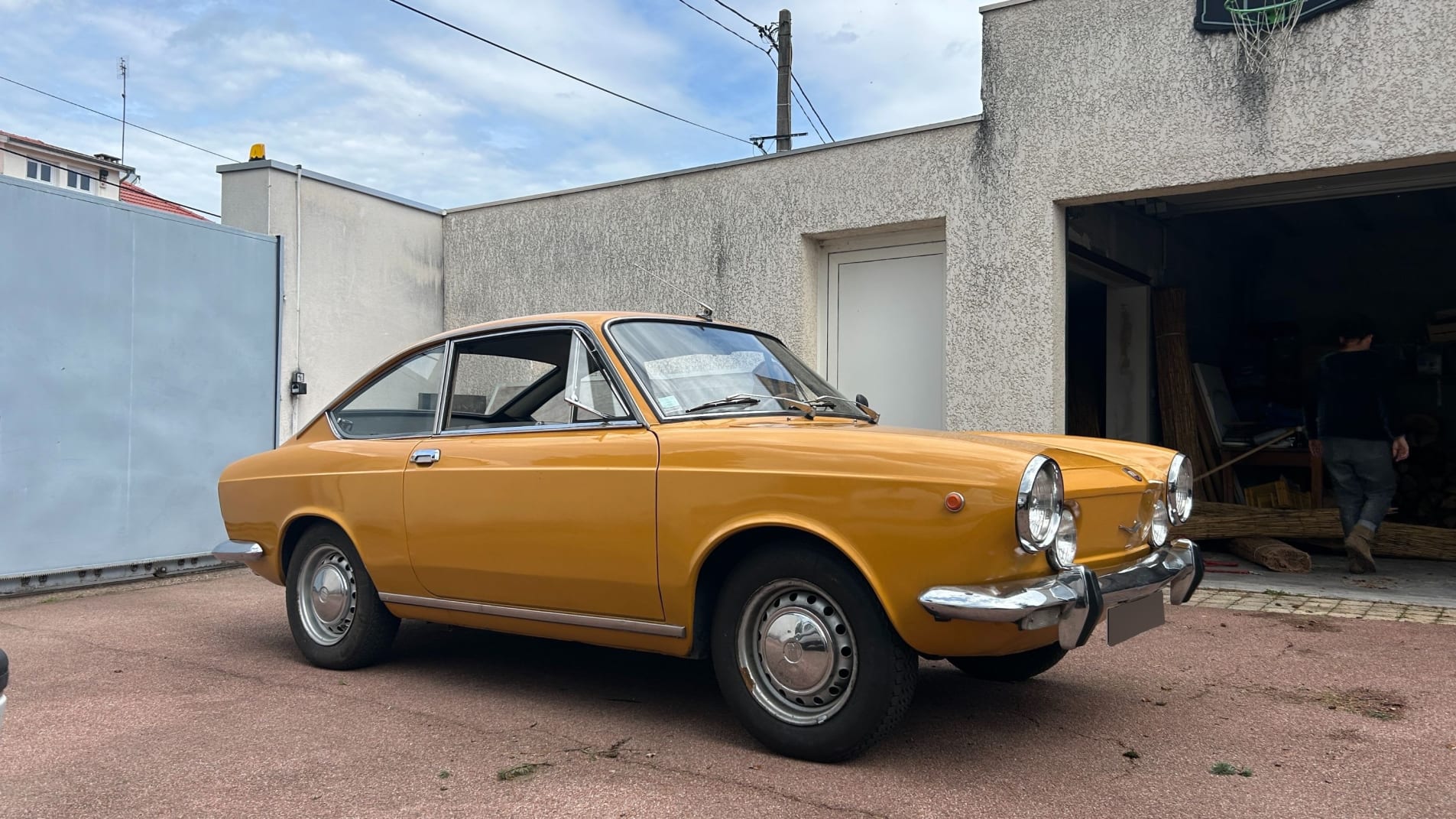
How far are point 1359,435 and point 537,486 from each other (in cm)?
654

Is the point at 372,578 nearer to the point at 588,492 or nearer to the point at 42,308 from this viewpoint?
the point at 588,492

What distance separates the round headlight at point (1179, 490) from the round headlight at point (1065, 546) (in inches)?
33.7

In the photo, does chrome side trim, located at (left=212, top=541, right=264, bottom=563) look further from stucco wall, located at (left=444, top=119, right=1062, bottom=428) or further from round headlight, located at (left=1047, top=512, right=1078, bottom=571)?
stucco wall, located at (left=444, top=119, right=1062, bottom=428)

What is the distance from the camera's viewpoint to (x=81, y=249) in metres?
7.39

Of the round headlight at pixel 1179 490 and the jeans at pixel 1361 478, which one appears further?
the jeans at pixel 1361 478

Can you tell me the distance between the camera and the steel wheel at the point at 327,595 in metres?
4.84

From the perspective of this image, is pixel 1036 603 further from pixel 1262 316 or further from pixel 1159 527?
pixel 1262 316

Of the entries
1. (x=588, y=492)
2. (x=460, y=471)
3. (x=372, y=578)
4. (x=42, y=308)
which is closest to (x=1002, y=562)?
(x=588, y=492)

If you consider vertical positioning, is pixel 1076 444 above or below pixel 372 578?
above

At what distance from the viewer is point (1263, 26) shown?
21.4 ft

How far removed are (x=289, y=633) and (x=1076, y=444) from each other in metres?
4.39

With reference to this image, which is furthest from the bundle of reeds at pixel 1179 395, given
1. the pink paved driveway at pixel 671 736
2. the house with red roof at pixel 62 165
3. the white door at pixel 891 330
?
the house with red roof at pixel 62 165

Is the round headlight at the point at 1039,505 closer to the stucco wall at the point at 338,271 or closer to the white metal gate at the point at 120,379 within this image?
the white metal gate at the point at 120,379

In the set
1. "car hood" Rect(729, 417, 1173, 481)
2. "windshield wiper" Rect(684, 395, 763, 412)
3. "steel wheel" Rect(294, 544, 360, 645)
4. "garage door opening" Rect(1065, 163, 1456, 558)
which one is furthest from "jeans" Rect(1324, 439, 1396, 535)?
"steel wheel" Rect(294, 544, 360, 645)
